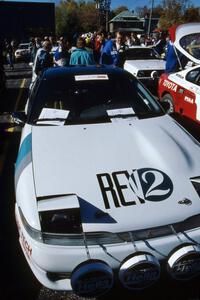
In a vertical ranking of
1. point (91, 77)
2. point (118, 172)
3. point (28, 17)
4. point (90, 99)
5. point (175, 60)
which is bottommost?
point (28, 17)

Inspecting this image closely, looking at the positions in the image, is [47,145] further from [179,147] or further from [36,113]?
[179,147]

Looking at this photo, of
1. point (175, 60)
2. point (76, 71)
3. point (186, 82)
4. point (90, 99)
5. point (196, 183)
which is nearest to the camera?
point (196, 183)

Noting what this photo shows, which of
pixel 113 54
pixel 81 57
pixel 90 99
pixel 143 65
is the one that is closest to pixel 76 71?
pixel 90 99

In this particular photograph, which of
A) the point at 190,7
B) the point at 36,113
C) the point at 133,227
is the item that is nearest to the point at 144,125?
the point at 36,113

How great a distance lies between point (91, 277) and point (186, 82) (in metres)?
4.31

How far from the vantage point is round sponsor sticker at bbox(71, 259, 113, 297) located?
7.36 feet

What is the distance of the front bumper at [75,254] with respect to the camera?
2.29 metres

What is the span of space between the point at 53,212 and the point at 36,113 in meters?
1.50

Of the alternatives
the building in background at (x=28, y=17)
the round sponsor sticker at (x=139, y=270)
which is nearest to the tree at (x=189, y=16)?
the building in background at (x=28, y=17)

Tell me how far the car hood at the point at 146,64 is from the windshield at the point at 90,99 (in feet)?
19.5

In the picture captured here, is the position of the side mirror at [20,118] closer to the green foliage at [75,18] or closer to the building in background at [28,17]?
the building in background at [28,17]

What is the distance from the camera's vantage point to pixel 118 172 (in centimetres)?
270

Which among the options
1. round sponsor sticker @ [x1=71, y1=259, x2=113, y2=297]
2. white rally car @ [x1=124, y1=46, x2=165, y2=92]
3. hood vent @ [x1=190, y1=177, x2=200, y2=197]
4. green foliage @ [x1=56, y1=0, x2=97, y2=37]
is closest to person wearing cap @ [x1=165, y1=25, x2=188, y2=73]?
white rally car @ [x1=124, y1=46, x2=165, y2=92]

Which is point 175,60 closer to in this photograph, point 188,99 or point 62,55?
point 188,99
